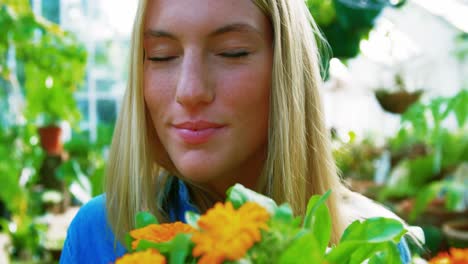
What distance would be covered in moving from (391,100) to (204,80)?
346 cm

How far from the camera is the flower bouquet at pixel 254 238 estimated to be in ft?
1.28

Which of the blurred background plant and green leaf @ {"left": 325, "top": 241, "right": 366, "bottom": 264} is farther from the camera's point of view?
the blurred background plant

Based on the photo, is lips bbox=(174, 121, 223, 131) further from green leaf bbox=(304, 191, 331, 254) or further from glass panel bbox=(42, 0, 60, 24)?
glass panel bbox=(42, 0, 60, 24)

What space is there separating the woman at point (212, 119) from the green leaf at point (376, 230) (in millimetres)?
312

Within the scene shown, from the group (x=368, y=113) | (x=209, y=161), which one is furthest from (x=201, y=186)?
(x=368, y=113)

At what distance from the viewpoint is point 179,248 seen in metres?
0.43

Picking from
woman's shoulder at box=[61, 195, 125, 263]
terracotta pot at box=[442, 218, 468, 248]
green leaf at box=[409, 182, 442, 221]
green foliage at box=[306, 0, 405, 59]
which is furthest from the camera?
green leaf at box=[409, 182, 442, 221]

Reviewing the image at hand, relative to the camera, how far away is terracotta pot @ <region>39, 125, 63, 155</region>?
5523 millimetres

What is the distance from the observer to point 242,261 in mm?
399

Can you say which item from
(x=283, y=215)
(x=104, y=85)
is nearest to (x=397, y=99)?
(x=283, y=215)

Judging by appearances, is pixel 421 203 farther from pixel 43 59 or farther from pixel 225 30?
pixel 225 30

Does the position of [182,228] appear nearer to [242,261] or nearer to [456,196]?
[242,261]

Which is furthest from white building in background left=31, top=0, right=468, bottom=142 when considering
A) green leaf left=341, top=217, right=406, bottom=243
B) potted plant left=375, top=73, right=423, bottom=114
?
green leaf left=341, top=217, right=406, bottom=243

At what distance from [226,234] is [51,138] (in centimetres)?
560
